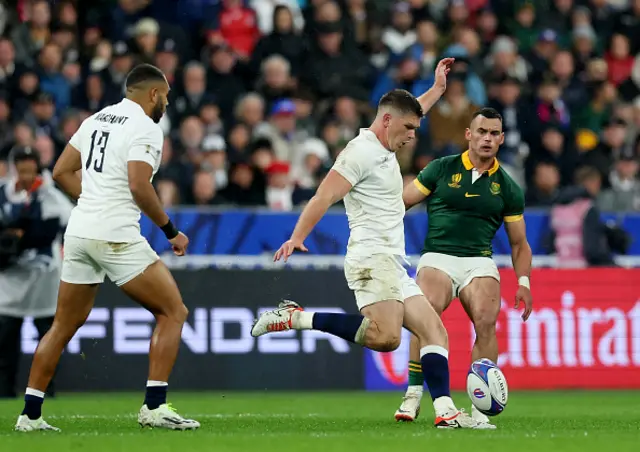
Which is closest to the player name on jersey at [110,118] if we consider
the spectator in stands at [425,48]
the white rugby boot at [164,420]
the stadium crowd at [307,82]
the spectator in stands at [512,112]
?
the white rugby boot at [164,420]

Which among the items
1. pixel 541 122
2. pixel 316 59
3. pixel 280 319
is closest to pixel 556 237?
pixel 541 122

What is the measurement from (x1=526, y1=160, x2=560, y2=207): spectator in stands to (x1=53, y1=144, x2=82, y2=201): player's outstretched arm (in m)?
9.41

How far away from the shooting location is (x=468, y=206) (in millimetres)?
11391

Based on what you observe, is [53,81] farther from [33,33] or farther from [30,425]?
[30,425]

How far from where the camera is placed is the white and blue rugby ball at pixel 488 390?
1041 centimetres

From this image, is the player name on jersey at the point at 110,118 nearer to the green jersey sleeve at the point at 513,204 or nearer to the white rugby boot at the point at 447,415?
the white rugby boot at the point at 447,415

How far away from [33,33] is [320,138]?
4.14 metres

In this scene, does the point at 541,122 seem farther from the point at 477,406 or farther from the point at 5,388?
the point at 477,406

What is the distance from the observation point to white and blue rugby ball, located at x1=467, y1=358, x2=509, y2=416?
34.2 ft

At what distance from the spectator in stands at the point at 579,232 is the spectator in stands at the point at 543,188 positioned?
142 centimetres

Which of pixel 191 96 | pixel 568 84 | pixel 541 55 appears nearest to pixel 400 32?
pixel 541 55

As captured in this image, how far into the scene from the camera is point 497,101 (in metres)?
20.5

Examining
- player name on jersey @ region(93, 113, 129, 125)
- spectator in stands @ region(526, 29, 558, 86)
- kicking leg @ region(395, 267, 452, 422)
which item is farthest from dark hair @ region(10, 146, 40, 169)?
spectator in stands @ region(526, 29, 558, 86)

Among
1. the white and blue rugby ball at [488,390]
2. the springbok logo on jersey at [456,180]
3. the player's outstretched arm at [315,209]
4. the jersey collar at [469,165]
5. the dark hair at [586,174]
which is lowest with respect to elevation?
the white and blue rugby ball at [488,390]
